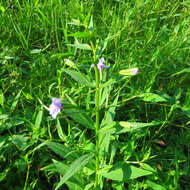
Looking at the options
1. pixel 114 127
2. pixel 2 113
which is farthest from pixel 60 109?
pixel 2 113

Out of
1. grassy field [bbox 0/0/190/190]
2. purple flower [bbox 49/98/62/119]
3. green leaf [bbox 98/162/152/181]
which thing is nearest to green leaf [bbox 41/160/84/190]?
grassy field [bbox 0/0/190/190]

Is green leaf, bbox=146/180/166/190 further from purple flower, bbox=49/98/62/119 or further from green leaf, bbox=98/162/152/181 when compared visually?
purple flower, bbox=49/98/62/119

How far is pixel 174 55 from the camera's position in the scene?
1762mm

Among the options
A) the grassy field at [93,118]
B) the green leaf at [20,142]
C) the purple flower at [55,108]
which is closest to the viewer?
the purple flower at [55,108]

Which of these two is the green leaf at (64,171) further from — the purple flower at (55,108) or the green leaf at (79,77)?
A: the green leaf at (79,77)

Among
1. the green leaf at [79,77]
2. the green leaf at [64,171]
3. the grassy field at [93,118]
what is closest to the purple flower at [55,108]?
the grassy field at [93,118]

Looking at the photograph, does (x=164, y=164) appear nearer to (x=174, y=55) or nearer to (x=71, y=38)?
(x=174, y=55)

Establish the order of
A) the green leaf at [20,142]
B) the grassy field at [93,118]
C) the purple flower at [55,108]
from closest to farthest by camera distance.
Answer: the purple flower at [55,108], the grassy field at [93,118], the green leaf at [20,142]

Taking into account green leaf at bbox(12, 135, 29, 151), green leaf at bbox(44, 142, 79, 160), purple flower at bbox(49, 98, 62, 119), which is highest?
purple flower at bbox(49, 98, 62, 119)

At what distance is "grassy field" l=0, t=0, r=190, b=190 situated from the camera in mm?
1028

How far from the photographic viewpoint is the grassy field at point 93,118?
1.03 m

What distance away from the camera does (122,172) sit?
1.06 metres

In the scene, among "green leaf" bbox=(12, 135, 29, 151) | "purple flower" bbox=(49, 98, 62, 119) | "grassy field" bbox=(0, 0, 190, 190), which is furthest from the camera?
"green leaf" bbox=(12, 135, 29, 151)

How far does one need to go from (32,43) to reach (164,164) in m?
1.45
